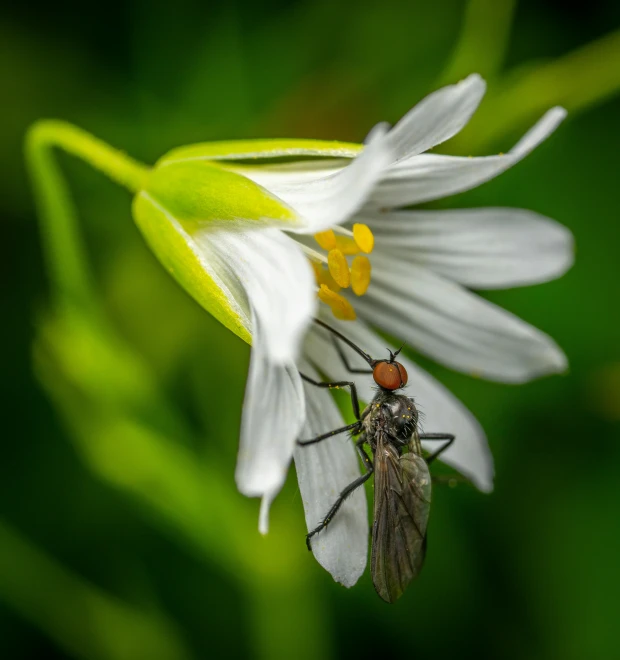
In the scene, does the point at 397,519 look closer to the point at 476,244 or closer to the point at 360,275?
the point at 360,275

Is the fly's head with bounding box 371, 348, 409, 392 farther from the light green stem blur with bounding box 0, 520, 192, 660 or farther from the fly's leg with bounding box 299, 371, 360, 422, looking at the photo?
the light green stem blur with bounding box 0, 520, 192, 660

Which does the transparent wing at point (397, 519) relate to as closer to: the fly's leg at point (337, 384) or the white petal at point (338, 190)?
the fly's leg at point (337, 384)

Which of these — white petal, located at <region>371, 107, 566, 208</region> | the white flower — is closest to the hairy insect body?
the white flower

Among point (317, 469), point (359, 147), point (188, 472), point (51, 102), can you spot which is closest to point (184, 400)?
point (188, 472)

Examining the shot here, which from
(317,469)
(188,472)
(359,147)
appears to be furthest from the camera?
(188,472)

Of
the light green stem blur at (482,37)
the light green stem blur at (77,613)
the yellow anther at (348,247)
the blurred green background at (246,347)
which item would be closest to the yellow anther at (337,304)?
the yellow anther at (348,247)

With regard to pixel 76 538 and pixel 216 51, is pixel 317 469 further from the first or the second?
pixel 216 51

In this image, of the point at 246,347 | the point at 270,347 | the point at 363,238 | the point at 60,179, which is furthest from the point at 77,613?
the point at 270,347
